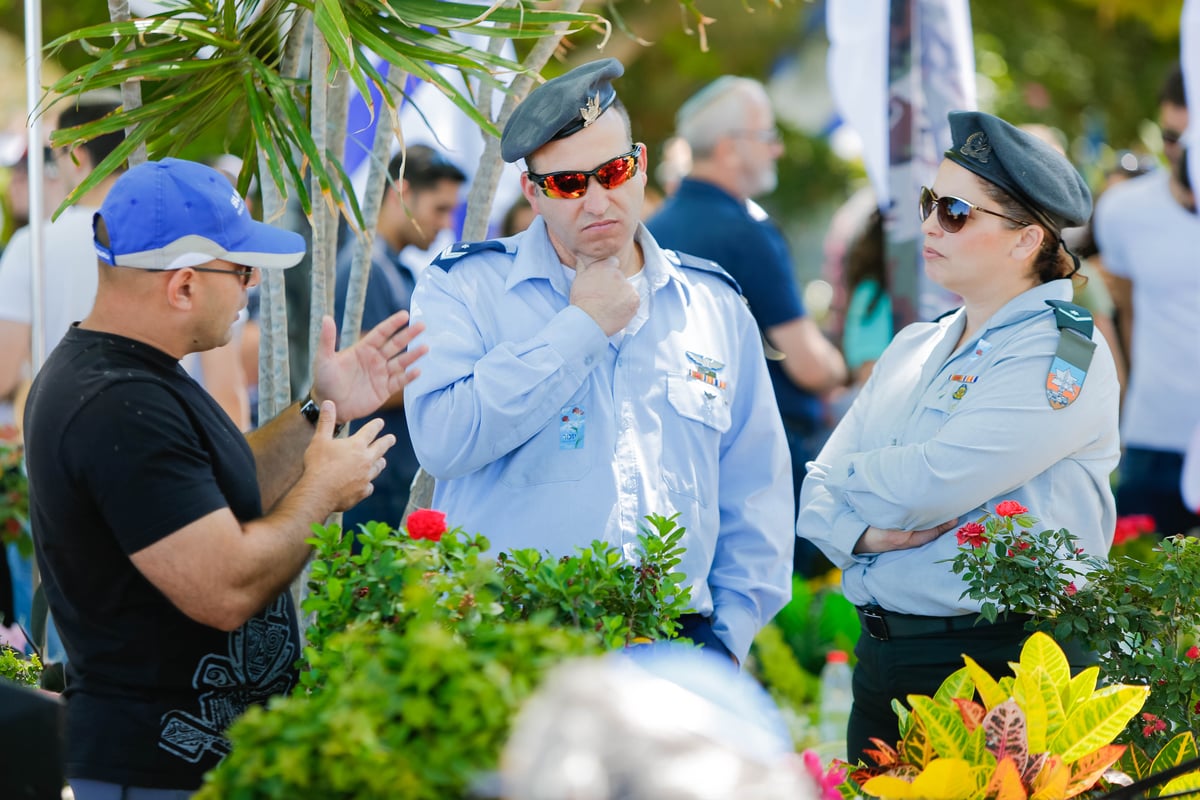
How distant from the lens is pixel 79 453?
226cm

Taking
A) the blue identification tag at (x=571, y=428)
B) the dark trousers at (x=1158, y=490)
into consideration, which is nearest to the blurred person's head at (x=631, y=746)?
the blue identification tag at (x=571, y=428)

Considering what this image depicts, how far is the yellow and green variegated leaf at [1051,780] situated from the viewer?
7.36 ft

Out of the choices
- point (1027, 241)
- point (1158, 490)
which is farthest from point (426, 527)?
point (1158, 490)

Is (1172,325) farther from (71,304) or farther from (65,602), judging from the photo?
(65,602)

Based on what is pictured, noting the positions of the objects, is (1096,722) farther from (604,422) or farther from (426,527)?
(426,527)

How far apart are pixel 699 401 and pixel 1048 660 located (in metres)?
0.89

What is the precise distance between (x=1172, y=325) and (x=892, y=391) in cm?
331

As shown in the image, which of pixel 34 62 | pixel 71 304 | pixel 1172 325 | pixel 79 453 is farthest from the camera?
pixel 1172 325

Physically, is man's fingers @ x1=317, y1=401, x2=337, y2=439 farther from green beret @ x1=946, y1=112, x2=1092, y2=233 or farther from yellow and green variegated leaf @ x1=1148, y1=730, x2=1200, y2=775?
yellow and green variegated leaf @ x1=1148, y1=730, x2=1200, y2=775

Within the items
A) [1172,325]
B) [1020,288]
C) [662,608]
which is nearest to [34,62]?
[662,608]

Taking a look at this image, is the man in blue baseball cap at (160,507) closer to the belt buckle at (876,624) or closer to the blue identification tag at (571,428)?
the blue identification tag at (571,428)

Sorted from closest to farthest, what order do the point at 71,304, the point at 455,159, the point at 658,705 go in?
the point at 658,705 < the point at 71,304 < the point at 455,159

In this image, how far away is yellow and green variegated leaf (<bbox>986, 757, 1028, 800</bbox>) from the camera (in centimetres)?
222

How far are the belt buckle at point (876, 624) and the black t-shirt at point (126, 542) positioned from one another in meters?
1.37
